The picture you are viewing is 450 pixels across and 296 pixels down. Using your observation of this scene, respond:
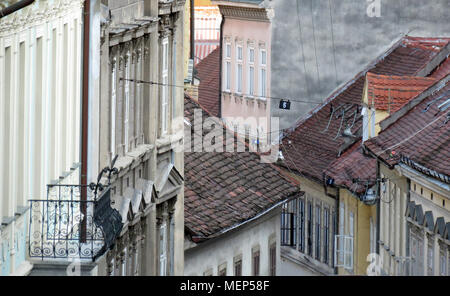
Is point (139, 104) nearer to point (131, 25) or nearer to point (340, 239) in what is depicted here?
point (131, 25)

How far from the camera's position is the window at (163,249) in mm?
29031

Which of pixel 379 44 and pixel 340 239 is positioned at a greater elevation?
pixel 379 44

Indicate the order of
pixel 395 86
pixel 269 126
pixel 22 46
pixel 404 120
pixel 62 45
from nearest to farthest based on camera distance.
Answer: pixel 22 46 < pixel 62 45 < pixel 404 120 < pixel 395 86 < pixel 269 126

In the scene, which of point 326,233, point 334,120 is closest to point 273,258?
point 326,233

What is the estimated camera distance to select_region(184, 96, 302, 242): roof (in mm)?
32094

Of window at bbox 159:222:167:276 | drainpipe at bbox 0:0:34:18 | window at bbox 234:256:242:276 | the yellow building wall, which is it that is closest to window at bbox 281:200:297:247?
the yellow building wall

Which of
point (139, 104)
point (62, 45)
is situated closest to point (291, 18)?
point (139, 104)

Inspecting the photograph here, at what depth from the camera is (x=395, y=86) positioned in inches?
1547

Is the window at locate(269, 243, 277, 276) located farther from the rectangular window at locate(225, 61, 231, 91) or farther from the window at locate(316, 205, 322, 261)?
the rectangular window at locate(225, 61, 231, 91)

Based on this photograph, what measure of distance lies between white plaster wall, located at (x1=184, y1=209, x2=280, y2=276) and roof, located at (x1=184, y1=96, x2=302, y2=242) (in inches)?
16.6

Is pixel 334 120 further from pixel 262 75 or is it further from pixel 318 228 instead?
pixel 318 228

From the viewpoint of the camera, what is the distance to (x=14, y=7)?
17156 millimetres

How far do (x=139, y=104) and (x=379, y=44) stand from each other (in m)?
20.8

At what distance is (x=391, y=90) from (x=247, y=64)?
7.88 metres
